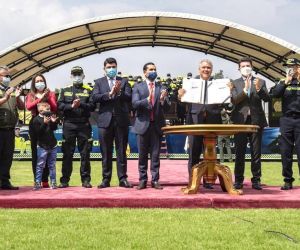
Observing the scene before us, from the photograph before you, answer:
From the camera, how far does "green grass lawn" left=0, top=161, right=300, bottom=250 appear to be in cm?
431

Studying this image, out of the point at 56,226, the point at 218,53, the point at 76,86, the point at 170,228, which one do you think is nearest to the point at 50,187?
the point at 76,86

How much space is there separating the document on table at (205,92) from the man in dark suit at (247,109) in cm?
16

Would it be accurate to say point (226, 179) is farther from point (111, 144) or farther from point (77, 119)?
point (77, 119)

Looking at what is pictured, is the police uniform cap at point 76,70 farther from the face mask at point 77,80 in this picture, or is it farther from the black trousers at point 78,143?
the black trousers at point 78,143

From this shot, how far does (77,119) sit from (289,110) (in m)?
3.28

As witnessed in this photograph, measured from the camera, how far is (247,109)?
293 inches

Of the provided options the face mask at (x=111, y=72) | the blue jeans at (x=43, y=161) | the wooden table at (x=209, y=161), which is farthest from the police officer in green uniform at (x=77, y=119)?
the wooden table at (x=209, y=161)

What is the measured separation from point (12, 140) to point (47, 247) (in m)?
3.85

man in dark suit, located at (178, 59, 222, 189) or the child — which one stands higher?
man in dark suit, located at (178, 59, 222, 189)

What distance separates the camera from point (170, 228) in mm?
4953

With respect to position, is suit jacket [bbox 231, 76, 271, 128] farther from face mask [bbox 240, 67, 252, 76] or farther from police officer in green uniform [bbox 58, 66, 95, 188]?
police officer in green uniform [bbox 58, 66, 95, 188]

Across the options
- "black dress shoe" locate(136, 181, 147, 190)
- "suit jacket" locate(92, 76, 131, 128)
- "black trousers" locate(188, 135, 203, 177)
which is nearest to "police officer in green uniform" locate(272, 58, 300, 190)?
"black trousers" locate(188, 135, 203, 177)

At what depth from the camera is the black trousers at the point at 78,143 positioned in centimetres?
782

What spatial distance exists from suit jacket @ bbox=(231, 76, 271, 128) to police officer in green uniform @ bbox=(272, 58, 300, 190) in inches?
12.5
